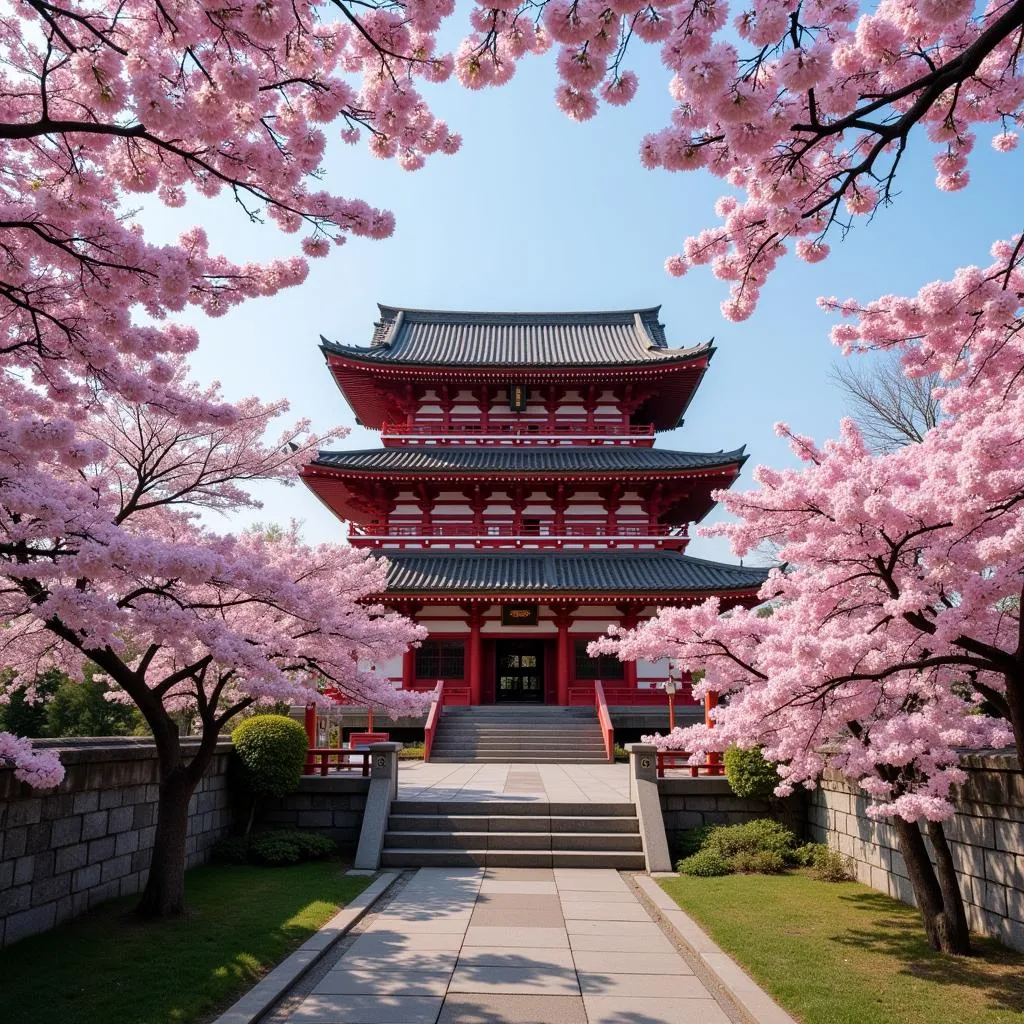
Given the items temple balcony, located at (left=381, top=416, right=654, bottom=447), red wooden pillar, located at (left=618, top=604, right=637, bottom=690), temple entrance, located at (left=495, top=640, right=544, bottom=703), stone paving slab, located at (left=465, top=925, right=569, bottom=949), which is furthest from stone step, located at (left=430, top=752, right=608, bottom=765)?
temple balcony, located at (left=381, top=416, right=654, bottom=447)

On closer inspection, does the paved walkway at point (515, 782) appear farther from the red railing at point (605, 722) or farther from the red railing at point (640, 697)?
the red railing at point (640, 697)

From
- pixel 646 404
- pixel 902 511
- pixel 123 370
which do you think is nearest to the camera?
pixel 902 511

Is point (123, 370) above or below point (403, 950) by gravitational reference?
above

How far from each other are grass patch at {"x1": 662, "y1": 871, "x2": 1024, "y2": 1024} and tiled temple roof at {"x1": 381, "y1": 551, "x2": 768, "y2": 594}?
44.3ft

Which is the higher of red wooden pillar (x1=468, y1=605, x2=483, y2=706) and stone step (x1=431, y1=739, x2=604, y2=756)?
red wooden pillar (x1=468, y1=605, x2=483, y2=706)

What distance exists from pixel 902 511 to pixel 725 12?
3650mm

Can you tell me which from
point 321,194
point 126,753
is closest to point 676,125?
point 321,194

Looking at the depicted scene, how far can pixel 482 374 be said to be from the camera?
1072 inches

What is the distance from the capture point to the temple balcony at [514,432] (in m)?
27.6

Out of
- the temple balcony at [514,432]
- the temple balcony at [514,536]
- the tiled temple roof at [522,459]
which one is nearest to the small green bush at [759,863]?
the tiled temple roof at [522,459]

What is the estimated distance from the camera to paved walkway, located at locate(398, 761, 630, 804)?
1305 cm

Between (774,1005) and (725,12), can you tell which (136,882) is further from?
(725,12)

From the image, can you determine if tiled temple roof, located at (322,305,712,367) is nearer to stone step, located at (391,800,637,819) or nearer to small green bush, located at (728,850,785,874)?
stone step, located at (391,800,637,819)

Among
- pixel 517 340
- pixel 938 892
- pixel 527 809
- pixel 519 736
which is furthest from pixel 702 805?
pixel 517 340
